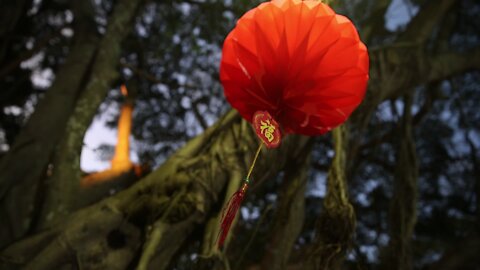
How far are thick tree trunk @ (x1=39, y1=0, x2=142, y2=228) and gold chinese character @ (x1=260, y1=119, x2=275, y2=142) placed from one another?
5.32ft

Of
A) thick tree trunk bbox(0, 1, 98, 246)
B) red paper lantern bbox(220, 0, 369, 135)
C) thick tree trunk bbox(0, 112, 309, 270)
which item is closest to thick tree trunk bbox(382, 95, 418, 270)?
thick tree trunk bbox(0, 112, 309, 270)

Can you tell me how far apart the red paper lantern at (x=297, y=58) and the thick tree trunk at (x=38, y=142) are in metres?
1.71

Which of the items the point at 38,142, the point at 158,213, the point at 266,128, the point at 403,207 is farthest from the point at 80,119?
the point at 403,207

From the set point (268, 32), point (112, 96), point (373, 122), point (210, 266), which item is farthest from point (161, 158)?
point (268, 32)

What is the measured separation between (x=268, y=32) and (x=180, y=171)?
1.28m

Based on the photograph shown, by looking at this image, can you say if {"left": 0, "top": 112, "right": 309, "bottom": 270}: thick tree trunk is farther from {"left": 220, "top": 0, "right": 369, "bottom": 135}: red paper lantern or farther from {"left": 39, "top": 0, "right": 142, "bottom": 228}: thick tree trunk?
{"left": 220, "top": 0, "right": 369, "bottom": 135}: red paper lantern

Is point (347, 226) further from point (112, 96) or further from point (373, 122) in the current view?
point (112, 96)

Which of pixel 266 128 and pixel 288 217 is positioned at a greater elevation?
pixel 266 128

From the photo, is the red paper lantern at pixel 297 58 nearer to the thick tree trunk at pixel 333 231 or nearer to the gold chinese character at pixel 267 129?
→ the gold chinese character at pixel 267 129

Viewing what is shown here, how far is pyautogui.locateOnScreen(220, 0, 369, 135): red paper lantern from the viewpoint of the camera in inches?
62.1

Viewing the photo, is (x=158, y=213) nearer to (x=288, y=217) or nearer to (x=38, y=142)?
(x=288, y=217)

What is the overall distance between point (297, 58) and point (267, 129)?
287 mm

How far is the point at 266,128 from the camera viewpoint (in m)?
1.57

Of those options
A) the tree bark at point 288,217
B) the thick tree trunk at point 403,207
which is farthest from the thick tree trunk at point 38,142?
the thick tree trunk at point 403,207
